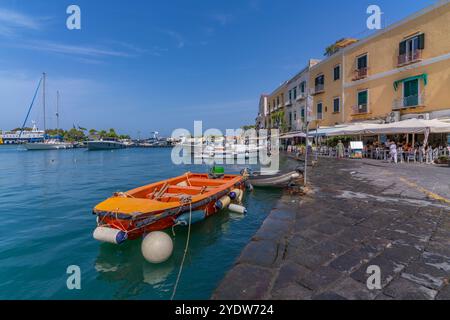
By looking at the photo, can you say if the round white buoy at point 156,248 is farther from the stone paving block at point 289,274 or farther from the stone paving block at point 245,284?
the stone paving block at point 289,274

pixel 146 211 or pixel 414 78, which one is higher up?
pixel 414 78

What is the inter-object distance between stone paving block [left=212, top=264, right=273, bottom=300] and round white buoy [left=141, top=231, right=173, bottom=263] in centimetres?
160

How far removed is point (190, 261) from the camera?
484cm

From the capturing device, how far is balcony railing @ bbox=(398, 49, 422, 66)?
52.7 ft

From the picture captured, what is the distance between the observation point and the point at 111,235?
4691 millimetres

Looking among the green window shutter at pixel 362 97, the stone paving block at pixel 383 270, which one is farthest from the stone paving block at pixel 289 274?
the green window shutter at pixel 362 97

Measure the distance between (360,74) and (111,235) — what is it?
74.1ft

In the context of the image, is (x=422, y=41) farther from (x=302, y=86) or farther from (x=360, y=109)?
(x=302, y=86)

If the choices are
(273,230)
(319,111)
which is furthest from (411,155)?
(273,230)

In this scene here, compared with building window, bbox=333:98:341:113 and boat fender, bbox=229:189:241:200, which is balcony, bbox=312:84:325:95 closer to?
building window, bbox=333:98:341:113

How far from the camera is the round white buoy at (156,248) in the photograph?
172 inches
